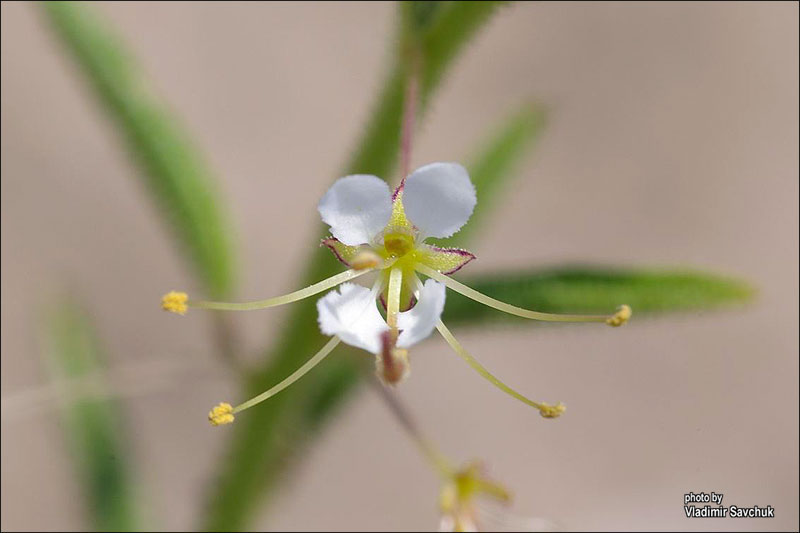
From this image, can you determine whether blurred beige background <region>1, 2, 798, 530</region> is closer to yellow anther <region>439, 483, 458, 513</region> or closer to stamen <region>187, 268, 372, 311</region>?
yellow anther <region>439, 483, 458, 513</region>

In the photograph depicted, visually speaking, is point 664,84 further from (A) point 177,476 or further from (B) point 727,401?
(A) point 177,476

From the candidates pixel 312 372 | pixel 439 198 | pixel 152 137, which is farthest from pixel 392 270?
pixel 152 137

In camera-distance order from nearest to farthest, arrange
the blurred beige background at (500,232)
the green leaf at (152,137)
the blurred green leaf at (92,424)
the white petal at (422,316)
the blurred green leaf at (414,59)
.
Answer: the white petal at (422,316), the blurred green leaf at (414,59), the green leaf at (152,137), the blurred green leaf at (92,424), the blurred beige background at (500,232)

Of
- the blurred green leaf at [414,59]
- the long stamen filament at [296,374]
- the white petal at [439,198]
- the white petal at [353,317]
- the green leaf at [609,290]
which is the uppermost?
the blurred green leaf at [414,59]

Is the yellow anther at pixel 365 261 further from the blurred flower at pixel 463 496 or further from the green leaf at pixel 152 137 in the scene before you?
the green leaf at pixel 152 137

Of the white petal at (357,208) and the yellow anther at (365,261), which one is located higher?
the white petal at (357,208)

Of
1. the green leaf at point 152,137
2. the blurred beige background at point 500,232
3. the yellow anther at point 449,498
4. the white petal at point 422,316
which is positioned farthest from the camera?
the blurred beige background at point 500,232

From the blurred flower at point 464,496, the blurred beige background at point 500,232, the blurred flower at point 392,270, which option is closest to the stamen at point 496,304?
the blurred flower at point 392,270

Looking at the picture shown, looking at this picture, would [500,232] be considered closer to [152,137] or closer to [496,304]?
[152,137]
